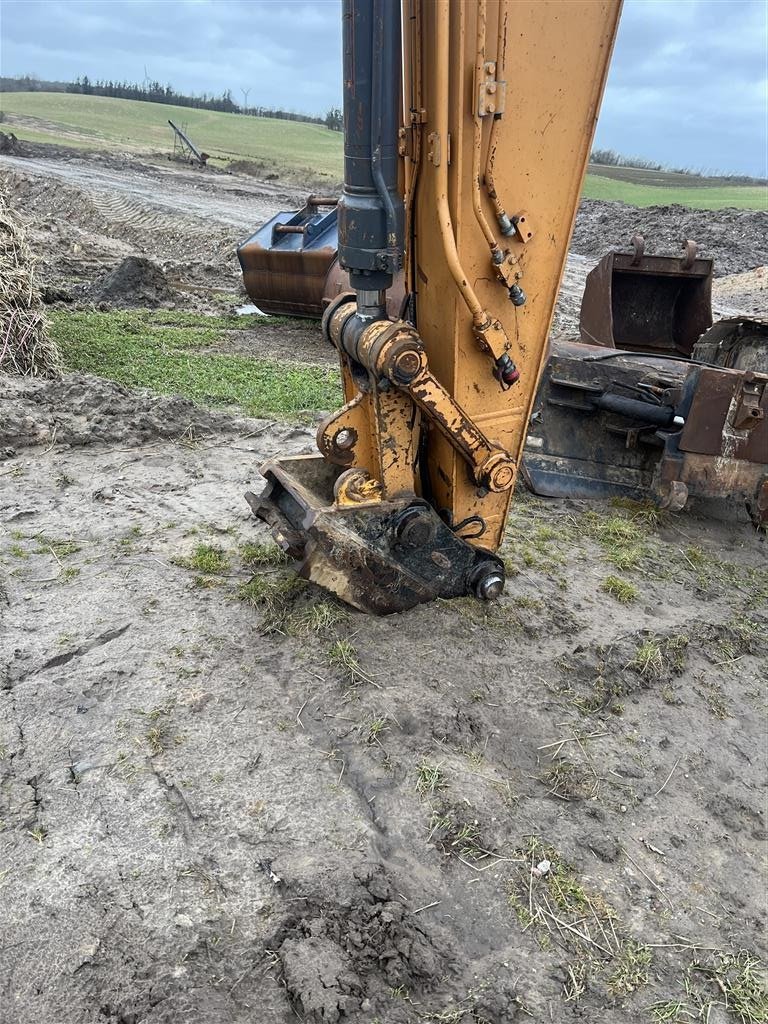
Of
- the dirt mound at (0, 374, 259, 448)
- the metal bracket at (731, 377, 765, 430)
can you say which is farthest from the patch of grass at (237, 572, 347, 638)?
the metal bracket at (731, 377, 765, 430)

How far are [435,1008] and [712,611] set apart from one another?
2.74 m

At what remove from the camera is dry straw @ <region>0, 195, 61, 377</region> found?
6.96m

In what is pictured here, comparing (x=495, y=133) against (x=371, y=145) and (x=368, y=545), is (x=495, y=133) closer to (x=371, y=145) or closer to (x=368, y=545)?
(x=371, y=145)

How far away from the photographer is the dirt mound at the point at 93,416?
5629 mm

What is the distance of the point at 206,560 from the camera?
4113mm

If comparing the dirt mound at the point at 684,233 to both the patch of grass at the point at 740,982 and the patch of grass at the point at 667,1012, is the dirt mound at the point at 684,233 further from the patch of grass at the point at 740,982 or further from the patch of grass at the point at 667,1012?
the patch of grass at the point at 667,1012

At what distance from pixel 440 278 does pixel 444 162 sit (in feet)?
1.42

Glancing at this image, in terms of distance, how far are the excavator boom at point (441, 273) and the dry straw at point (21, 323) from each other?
4296mm

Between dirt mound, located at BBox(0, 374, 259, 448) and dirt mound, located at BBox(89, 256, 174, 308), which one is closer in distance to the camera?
dirt mound, located at BBox(0, 374, 259, 448)

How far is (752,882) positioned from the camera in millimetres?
2662

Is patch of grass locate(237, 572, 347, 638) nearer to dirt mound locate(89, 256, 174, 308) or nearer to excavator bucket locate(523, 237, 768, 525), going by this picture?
excavator bucket locate(523, 237, 768, 525)

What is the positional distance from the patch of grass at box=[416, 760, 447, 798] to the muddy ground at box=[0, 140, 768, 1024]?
0.01m

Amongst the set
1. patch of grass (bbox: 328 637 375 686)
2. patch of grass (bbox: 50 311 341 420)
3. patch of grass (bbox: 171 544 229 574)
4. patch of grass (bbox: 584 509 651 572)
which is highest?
patch of grass (bbox: 328 637 375 686)

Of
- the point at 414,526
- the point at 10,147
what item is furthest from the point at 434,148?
the point at 10,147
